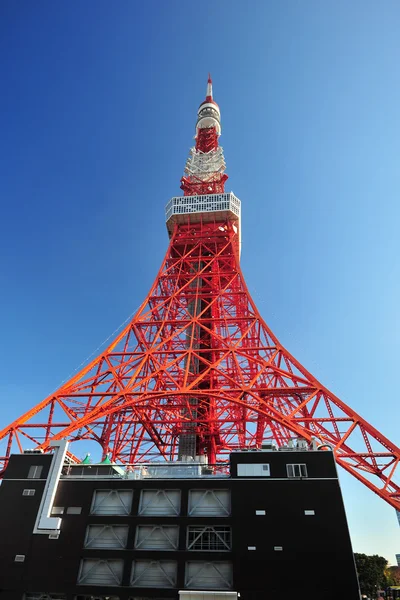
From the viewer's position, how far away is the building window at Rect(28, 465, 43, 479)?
61.2 ft

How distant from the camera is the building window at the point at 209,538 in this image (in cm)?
1594

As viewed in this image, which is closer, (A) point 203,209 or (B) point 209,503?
(B) point 209,503

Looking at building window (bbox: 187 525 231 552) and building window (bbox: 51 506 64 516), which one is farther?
building window (bbox: 51 506 64 516)

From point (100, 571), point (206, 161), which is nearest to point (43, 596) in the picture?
point (100, 571)

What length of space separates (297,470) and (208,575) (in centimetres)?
531

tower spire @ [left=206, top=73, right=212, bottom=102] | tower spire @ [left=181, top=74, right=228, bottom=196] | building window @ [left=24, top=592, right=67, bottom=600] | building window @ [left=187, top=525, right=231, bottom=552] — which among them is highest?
tower spire @ [left=206, top=73, right=212, bottom=102]

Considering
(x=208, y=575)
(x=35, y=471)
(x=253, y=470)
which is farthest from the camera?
(x=35, y=471)

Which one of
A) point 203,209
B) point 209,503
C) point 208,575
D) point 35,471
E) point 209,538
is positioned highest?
point 203,209

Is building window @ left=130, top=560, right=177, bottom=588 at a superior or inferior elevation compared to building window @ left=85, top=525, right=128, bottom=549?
inferior

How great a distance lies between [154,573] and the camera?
51.6 ft

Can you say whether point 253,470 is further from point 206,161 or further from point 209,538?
point 206,161

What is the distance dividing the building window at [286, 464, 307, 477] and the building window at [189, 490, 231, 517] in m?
2.72

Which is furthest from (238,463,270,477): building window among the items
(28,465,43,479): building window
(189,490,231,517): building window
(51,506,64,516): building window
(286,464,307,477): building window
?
(28,465,43,479): building window

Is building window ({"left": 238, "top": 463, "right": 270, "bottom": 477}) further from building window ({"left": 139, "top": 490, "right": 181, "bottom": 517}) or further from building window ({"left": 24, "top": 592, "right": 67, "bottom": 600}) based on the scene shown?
building window ({"left": 24, "top": 592, "right": 67, "bottom": 600})
